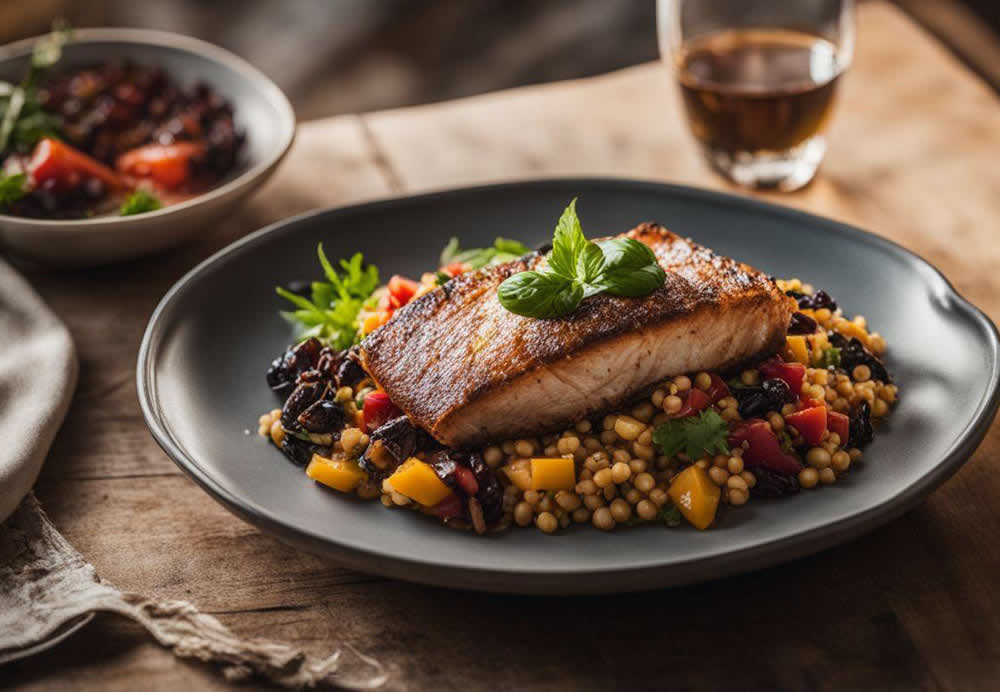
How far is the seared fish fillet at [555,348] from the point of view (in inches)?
123

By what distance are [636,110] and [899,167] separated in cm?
146

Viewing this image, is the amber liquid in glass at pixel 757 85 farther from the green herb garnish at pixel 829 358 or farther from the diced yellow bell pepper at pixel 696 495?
the diced yellow bell pepper at pixel 696 495

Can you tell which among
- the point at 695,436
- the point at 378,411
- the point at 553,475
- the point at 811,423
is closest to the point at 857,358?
the point at 811,423

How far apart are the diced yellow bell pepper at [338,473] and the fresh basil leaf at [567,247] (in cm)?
84

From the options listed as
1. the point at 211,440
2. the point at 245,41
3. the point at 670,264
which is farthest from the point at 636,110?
the point at 245,41

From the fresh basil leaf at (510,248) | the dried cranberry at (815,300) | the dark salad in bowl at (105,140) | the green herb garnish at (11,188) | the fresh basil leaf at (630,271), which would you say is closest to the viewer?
the fresh basil leaf at (630,271)

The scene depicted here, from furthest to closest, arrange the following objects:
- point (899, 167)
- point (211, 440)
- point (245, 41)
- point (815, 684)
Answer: point (245, 41) → point (899, 167) → point (211, 440) → point (815, 684)

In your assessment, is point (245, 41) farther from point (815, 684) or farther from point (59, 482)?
point (815, 684)

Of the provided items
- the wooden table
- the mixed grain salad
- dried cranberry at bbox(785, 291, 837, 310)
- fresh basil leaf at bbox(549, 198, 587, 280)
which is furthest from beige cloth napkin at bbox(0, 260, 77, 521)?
dried cranberry at bbox(785, 291, 837, 310)

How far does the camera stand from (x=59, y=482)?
3.66 m

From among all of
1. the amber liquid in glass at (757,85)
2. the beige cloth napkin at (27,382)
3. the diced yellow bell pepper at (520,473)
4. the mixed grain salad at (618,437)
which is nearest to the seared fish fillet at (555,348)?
the mixed grain salad at (618,437)

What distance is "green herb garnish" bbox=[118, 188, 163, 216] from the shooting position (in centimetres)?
457

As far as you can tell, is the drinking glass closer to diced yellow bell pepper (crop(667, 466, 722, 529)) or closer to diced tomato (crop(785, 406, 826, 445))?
diced tomato (crop(785, 406, 826, 445))

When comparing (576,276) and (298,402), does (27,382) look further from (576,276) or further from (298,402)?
(576,276)
